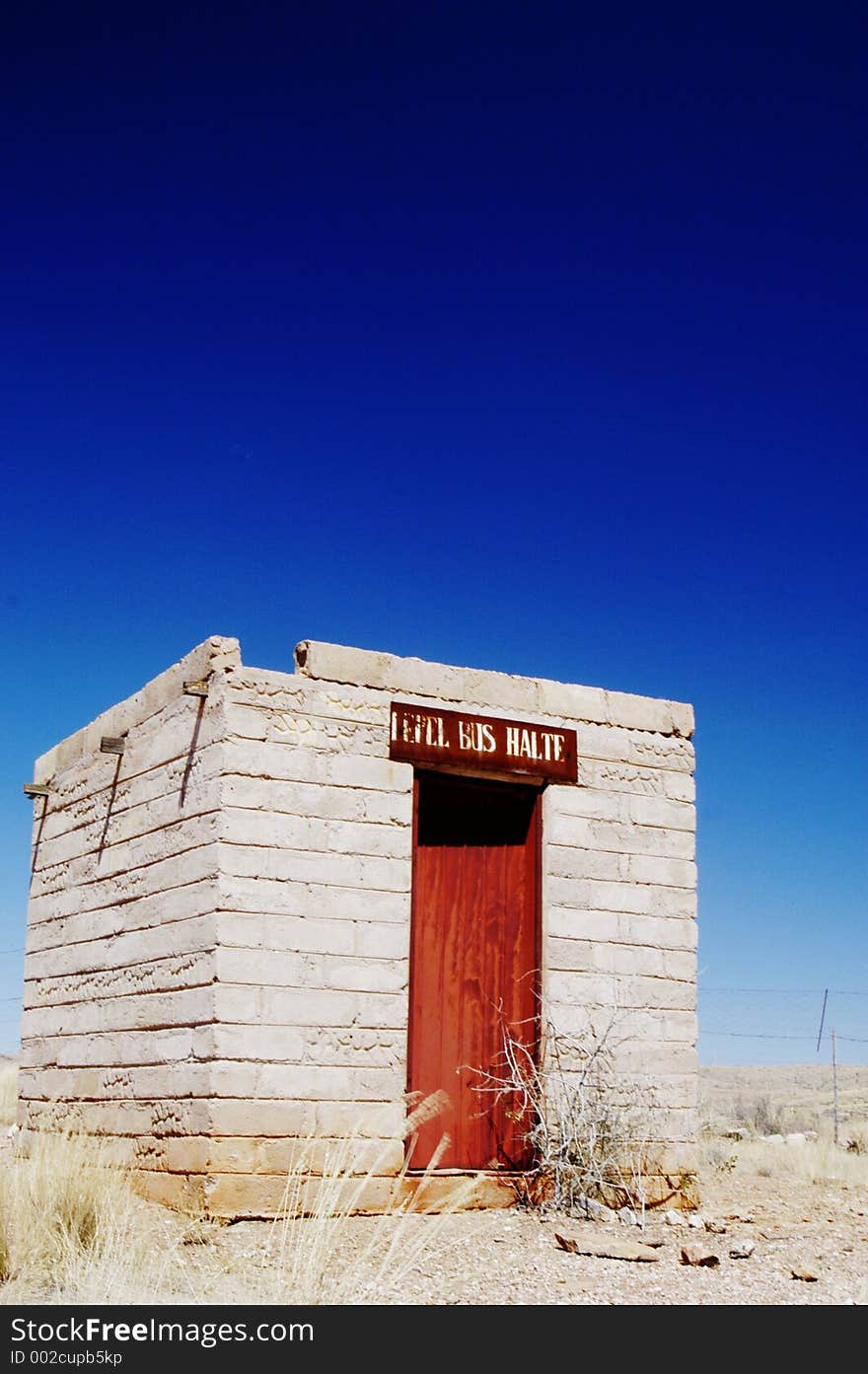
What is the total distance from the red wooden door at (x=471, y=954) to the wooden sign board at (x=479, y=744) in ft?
0.72

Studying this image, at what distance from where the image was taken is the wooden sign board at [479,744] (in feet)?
34.2

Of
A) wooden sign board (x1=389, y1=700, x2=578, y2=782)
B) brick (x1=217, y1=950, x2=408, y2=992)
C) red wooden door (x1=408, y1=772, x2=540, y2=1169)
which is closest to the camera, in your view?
brick (x1=217, y1=950, x2=408, y2=992)

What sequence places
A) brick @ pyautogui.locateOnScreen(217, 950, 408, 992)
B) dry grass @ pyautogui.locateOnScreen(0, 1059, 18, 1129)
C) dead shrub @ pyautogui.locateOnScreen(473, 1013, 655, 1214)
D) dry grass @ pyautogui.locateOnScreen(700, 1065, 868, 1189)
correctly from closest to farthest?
brick @ pyautogui.locateOnScreen(217, 950, 408, 992) → dead shrub @ pyautogui.locateOnScreen(473, 1013, 655, 1214) → dry grass @ pyautogui.locateOnScreen(700, 1065, 868, 1189) → dry grass @ pyautogui.locateOnScreen(0, 1059, 18, 1129)

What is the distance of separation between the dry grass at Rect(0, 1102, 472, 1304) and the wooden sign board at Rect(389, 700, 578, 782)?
2424 millimetres

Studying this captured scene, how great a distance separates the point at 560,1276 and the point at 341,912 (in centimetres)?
285

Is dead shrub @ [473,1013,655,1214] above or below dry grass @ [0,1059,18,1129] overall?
below

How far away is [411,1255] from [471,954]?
3.57 meters

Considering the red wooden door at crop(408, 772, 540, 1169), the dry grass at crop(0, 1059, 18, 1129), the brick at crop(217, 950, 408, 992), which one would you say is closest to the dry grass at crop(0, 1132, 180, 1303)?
the brick at crop(217, 950, 408, 992)

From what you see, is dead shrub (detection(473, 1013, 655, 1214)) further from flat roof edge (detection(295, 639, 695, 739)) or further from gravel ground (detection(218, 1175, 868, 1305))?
flat roof edge (detection(295, 639, 695, 739))

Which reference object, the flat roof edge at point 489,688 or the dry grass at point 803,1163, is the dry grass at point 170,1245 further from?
the dry grass at point 803,1163

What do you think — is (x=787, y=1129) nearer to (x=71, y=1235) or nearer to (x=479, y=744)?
(x=479, y=744)

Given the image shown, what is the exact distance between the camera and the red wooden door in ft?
33.9

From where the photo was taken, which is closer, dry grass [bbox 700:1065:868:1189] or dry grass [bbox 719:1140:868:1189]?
dry grass [bbox 719:1140:868:1189]

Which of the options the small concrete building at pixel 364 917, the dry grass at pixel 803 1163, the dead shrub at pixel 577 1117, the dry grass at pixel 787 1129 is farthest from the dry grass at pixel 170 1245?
the dry grass at pixel 803 1163
